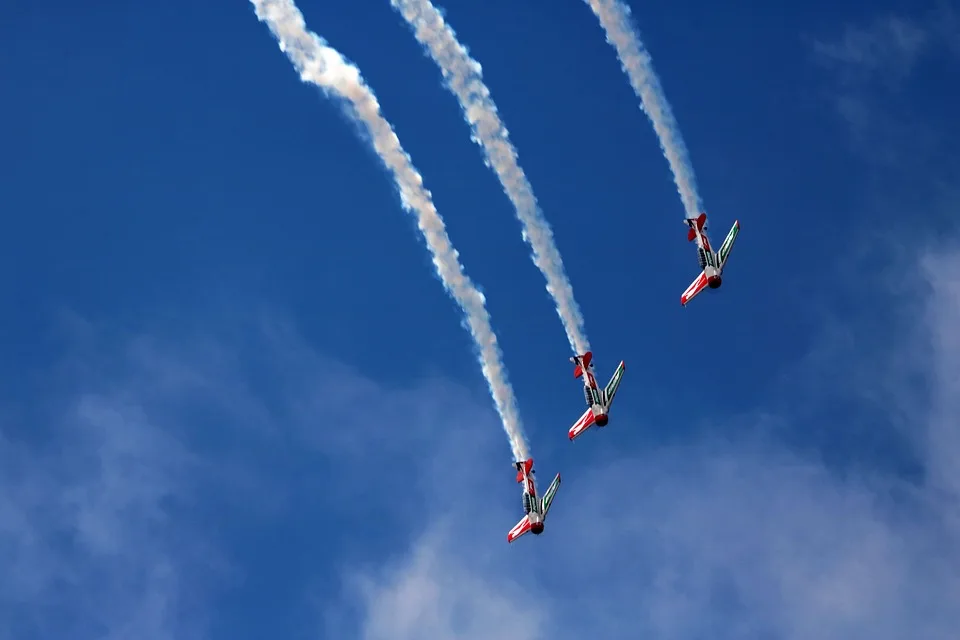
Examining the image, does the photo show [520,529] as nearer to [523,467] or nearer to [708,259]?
[523,467]

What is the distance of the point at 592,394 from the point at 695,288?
868 cm

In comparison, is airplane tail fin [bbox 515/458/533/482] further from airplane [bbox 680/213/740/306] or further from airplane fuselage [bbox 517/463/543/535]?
airplane [bbox 680/213/740/306]

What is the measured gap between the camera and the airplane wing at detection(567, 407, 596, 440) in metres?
85.4

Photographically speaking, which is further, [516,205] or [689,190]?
[689,190]

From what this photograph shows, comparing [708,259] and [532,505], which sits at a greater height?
[708,259]

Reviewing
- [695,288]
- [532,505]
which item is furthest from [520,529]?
[695,288]

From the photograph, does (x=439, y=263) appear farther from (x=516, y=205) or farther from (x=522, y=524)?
(x=522, y=524)

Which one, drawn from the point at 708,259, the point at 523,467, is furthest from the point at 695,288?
the point at 523,467

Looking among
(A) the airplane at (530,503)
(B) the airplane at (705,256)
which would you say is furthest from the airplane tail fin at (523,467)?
(B) the airplane at (705,256)

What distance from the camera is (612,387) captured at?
3366 inches

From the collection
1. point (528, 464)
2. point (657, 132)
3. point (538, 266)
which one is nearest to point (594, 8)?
point (657, 132)

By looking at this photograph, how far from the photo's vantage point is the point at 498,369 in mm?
77438

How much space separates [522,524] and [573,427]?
20.5 ft

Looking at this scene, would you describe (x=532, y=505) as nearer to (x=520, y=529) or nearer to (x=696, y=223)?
(x=520, y=529)
